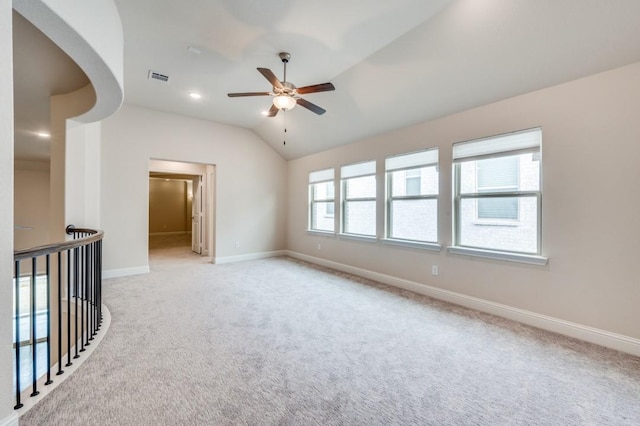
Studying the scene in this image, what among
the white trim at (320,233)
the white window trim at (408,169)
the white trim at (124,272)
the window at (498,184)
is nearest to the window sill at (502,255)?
the white window trim at (408,169)

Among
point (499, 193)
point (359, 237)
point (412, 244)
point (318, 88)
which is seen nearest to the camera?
point (318, 88)

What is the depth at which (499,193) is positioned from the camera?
10.6 feet

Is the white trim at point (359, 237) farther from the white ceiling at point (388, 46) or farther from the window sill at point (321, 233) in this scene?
the white ceiling at point (388, 46)

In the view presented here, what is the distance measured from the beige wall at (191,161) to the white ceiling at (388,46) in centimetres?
98

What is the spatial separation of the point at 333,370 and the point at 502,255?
2.39 metres

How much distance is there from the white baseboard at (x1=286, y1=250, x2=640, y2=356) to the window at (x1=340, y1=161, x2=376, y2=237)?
984 millimetres

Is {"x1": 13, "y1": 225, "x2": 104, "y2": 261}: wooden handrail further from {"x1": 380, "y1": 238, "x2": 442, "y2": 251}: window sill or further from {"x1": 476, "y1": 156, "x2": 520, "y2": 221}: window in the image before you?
{"x1": 476, "y1": 156, "x2": 520, "y2": 221}: window

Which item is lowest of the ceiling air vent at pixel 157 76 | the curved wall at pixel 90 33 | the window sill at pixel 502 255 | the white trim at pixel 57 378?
the white trim at pixel 57 378

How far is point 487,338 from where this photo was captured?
8.63 ft

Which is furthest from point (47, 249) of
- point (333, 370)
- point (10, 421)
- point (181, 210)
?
point (181, 210)

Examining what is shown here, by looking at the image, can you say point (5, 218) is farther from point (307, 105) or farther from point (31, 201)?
point (31, 201)

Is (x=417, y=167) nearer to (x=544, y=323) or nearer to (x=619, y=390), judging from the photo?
(x=544, y=323)

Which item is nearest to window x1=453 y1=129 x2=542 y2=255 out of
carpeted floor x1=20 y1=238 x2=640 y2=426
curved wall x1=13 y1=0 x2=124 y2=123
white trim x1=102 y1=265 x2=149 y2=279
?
carpeted floor x1=20 y1=238 x2=640 y2=426

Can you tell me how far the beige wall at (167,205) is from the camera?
1104 centimetres
